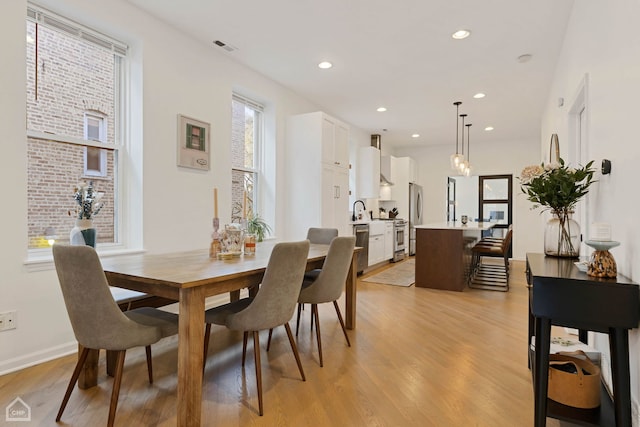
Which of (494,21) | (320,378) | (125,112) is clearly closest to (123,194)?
(125,112)

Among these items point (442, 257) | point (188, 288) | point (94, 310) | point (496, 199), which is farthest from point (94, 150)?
point (496, 199)

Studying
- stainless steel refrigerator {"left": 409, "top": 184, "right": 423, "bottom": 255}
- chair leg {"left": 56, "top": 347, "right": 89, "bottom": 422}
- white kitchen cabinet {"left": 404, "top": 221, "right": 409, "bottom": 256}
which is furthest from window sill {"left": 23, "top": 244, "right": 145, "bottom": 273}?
stainless steel refrigerator {"left": 409, "top": 184, "right": 423, "bottom": 255}

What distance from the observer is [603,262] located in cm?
154

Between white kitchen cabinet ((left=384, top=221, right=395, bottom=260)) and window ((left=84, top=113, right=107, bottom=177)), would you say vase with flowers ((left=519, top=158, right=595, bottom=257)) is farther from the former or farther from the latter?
white kitchen cabinet ((left=384, top=221, right=395, bottom=260))

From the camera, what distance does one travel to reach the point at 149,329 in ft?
5.75

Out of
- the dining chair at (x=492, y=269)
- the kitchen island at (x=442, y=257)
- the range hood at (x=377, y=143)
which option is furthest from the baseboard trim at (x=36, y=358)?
the range hood at (x=377, y=143)

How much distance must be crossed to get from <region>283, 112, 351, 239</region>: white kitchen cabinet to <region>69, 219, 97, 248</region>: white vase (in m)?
2.79

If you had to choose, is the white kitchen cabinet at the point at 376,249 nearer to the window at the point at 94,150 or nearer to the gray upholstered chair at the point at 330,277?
the gray upholstered chair at the point at 330,277

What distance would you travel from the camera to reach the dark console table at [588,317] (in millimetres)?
1389

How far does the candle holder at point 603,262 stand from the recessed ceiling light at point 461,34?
103 inches

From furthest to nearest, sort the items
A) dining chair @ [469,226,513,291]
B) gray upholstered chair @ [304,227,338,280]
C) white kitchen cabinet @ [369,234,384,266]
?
1. white kitchen cabinet @ [369,234,384,266]
2. dining chair @ [469,226,513,291]
3. gray upholstered chair @ [304,227,338,280]

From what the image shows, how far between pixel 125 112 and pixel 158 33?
0.80 m

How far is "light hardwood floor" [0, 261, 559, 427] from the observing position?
1837 millimetres

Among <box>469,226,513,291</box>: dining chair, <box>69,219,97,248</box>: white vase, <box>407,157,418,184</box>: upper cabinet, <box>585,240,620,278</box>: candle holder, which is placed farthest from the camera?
<box>407,157,418,184</box>: upper cabinet
